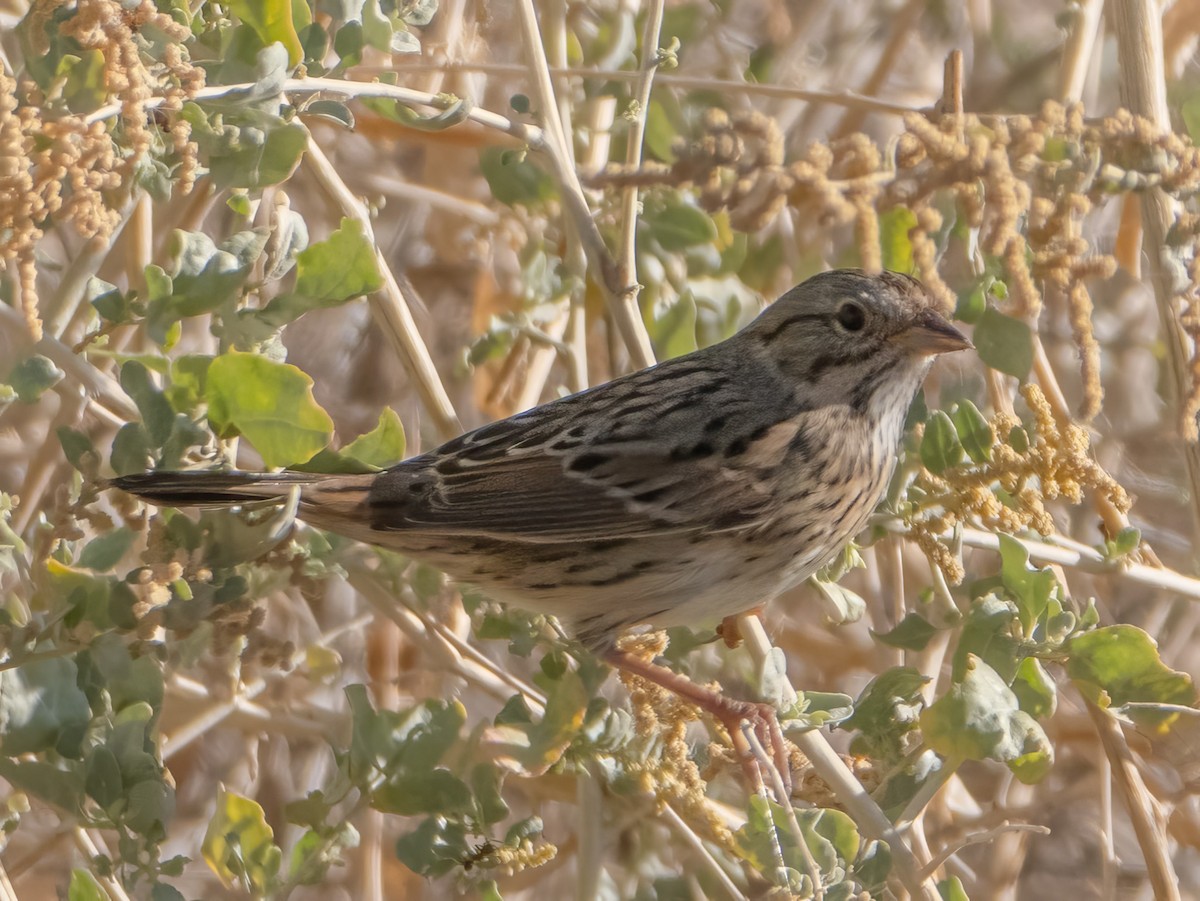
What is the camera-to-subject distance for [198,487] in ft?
7.32

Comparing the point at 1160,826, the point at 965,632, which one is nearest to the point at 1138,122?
the point at 965,632

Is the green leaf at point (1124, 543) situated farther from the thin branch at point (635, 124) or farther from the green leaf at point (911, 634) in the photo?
the thin branch at point (635, 124)

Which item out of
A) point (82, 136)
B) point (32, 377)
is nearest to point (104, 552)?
point (32, 377)

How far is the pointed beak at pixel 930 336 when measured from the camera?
2.66m

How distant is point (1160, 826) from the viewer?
2557mm

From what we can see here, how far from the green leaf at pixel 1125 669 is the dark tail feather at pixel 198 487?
4.27ft

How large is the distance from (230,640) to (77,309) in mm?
625

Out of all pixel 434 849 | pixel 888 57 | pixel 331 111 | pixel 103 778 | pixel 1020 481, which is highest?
pixel 888 57

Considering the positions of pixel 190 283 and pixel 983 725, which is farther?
pixel 190 283

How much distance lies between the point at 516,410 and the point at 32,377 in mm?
1455

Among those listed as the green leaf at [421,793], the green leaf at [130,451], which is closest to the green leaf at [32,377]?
the green leaf at [130,451]

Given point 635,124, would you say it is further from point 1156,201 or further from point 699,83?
point 1156,201

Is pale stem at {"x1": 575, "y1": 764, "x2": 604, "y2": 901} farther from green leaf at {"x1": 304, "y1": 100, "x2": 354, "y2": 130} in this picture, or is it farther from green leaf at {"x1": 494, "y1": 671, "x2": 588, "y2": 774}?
green leaf at {"x1": 304, "y1": 100, "x2": 354, "y2": 130}

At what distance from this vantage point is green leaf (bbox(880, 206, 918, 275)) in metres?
2.70
